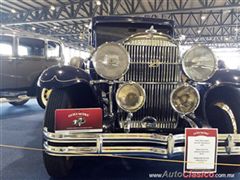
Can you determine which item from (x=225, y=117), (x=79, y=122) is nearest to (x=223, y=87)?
(x=225, y=117)

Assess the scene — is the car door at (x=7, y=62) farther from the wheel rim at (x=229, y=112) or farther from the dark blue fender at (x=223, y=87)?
the wheel rim at (x=229, y=112)

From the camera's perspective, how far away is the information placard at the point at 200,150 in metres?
1.67

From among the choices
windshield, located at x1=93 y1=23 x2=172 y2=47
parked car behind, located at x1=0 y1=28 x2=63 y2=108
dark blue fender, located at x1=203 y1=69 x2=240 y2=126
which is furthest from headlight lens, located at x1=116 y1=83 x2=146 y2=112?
parked car behind, located at x1=0 y1=28 x2=63 y2=108

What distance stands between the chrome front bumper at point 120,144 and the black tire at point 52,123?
29 centimetres

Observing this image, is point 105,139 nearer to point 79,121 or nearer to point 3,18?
point 79,121

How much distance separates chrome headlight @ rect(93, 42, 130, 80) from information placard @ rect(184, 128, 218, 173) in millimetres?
699

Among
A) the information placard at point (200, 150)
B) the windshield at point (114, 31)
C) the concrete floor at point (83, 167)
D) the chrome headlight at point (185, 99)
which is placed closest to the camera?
the information placard at point (200, 150)

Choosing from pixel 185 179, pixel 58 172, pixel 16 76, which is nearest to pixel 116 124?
pixel 58 172

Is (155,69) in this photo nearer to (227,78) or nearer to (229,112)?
(227,78)

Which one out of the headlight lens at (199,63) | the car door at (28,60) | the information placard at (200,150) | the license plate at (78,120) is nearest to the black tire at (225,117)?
the headlight lens at (199,63)

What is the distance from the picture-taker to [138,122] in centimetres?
215

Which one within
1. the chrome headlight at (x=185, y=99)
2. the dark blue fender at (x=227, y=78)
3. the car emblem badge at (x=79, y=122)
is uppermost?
the dark blue fender at (x=227, y=78)

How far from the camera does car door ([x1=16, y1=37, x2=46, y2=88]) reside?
221 inches

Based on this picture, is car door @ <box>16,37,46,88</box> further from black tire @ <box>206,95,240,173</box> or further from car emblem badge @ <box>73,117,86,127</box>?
black tire @ <box>206,95,240,173</box>
